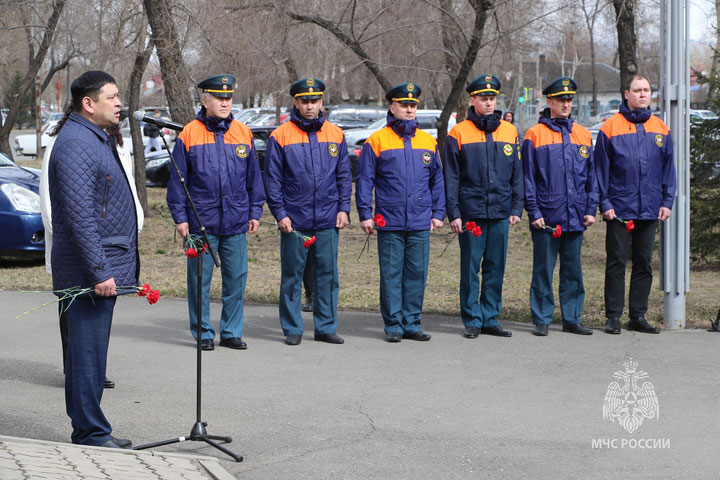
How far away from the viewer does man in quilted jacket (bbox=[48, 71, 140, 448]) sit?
4914 millimetres

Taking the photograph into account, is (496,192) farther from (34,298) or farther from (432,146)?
(34,298)

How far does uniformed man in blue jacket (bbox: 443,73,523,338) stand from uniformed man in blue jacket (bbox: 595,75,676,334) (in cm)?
75

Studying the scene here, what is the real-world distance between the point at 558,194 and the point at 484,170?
0.64 meters

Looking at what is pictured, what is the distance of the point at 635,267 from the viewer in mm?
8555

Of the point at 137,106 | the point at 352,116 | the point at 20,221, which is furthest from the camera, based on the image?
the point at 352,116

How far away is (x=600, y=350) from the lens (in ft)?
25.2

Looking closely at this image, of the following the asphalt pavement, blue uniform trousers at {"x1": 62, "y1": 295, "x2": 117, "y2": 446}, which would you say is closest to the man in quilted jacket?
blue uniform trousers at {"x1": 62, "y1": 295, "x2": 117, "y2": 446}

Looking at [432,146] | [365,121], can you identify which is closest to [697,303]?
[432,146]

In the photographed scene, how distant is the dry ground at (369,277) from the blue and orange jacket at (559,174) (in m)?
1.22

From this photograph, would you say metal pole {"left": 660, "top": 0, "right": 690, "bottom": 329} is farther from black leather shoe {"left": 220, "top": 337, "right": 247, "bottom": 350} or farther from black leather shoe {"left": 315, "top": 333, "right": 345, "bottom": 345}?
black leather shoe {"left": 220, "top": 337, "right": 247, "bottom": 350}

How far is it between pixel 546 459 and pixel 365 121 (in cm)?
2808

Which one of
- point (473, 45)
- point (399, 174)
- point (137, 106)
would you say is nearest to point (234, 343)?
point (399, 174)

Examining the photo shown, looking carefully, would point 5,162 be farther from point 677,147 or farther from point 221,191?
point 677,147

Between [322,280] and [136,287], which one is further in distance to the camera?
[322,280]
